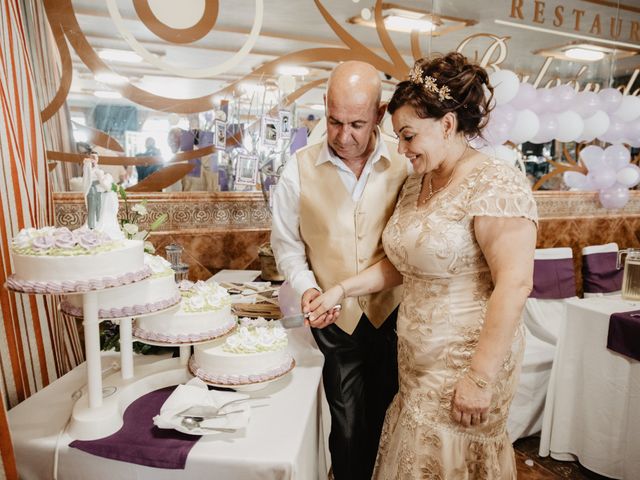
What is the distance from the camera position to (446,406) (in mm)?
1481

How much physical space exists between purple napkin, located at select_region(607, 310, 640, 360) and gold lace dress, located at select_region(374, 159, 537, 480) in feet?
3.91

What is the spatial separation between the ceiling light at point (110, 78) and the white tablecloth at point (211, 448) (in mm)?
1833

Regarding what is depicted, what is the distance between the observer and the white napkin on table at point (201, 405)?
1148mm

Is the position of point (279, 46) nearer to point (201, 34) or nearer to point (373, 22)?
point (201, 34)

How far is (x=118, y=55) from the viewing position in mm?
2611

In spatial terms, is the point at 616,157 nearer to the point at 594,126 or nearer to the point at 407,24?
the point at 594,126

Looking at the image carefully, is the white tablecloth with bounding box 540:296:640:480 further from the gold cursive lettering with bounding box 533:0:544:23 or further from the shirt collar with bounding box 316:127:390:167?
the gold cursive lettering with bounding box 533:0:544:23

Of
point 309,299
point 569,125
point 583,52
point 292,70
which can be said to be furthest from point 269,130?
point 583,52

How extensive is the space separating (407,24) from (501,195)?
2.37 meters

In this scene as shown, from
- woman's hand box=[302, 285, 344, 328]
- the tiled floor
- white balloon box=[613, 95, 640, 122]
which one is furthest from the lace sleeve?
white balloon box=[613, 95, 640, 122]

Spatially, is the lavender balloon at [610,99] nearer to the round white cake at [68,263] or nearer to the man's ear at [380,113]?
the man's ear at [380,113]

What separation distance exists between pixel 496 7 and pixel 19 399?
3929 millimetres

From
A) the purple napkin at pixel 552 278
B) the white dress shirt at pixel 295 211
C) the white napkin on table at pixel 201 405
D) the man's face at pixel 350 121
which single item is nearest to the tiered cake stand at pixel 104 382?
the white napkin on table at pixel 201 405

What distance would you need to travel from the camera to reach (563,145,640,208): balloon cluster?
3.92 m
